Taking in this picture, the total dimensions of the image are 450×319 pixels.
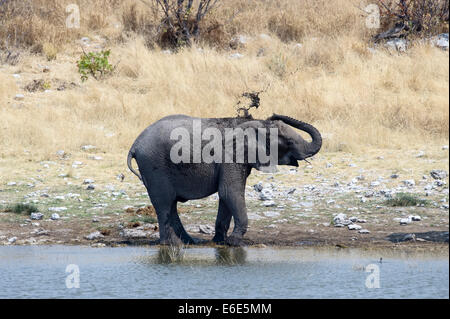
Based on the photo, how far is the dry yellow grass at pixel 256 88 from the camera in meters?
14.5

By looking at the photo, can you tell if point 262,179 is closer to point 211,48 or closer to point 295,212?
point 295,212

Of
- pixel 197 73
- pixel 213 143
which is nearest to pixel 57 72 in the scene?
pixel 197 73

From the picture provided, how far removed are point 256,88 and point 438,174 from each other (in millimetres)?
5899

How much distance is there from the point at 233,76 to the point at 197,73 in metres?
0.79

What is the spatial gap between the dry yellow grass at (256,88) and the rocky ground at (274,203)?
86 cm

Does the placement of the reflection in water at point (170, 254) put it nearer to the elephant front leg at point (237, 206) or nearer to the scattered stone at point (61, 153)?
the elephant front leg at point (237, 206)

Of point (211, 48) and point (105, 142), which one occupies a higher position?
point (211, 48)

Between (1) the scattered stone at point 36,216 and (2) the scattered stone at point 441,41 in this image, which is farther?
(2) the scattered stone at point 441,41

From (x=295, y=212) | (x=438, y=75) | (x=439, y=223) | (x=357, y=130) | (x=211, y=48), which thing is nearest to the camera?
(x=439, y=223)

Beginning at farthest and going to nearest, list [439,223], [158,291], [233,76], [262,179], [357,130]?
[233,76] → [357,130] → [262,179] → [439,223] → [158,291]

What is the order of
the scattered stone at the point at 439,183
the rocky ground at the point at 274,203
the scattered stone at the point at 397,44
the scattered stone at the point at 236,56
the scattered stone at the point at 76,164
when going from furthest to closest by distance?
the scattered stone at the point at 236,56
the scattered stone at the point at 397,44
the scattered stone at the point at 76,164
the scattered stone at the point at 439,183
the rocky ground at the point at 274,203

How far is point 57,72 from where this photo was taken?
18.7 metres

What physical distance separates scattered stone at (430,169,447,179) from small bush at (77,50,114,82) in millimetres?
8570

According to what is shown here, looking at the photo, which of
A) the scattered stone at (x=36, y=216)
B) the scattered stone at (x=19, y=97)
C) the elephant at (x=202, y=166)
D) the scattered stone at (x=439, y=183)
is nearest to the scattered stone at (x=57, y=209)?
the scattered stone at (x=36, y=216)
